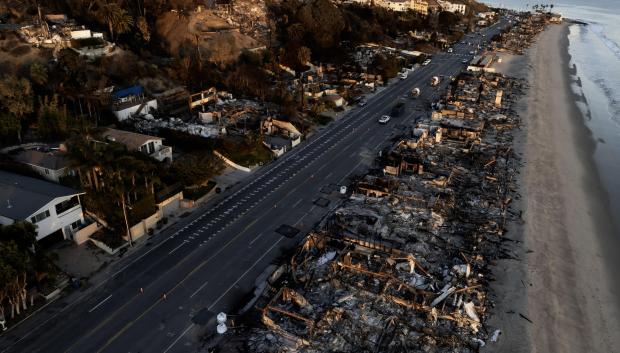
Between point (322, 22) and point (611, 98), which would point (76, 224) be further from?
point (611, 98)

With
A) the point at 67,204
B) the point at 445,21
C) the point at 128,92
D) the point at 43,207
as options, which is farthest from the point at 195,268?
the point at 445,21

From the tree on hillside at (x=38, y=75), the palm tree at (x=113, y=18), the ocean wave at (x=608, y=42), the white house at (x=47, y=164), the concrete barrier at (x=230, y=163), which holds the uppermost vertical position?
the palm tree at (x=113, y=18)

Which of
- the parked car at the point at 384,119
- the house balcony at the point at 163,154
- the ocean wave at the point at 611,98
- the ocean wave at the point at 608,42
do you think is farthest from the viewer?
the ocean wave at the point at 608,42

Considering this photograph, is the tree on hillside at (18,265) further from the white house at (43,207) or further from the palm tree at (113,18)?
the palm tree at (113,18)

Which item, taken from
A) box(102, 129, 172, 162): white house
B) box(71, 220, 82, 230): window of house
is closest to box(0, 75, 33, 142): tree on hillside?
box(102, 129, 172, 162): white house

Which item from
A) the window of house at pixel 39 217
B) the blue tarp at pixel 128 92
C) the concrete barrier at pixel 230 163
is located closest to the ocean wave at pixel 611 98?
the concrete barrier at pixel 230 163

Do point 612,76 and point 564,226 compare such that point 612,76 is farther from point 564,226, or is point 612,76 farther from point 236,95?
point 236,95
